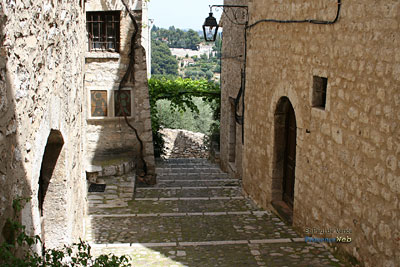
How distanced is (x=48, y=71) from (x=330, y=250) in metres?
3.72

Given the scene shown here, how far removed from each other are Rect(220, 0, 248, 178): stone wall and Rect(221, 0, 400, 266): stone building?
122 inches

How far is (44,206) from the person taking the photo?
431cm

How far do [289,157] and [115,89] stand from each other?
4.81 m

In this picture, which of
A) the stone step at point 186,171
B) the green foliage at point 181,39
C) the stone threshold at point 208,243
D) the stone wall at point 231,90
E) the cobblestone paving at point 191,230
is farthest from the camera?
the green foliage at point 181,39

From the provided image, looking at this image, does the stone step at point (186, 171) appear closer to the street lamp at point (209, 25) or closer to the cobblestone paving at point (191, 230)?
the cobblestone paving at point (191, 230)

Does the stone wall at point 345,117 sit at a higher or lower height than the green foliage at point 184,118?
higher

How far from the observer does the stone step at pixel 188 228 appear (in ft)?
20.7

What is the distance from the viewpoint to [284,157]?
7605 millimetres

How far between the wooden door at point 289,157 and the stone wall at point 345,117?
0.49 feet

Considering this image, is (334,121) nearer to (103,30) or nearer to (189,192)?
(189,192)

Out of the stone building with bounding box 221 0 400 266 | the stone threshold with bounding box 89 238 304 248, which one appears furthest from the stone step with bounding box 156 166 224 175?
the stone threshold with bounding box 89 238 304 248

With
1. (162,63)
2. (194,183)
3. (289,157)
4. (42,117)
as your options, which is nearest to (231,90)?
(194,183)

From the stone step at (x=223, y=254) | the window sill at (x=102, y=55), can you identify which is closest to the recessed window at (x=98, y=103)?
the window sill at (x=102, y=55)

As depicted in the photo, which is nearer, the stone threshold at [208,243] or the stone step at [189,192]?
the stone threshold at [208,243]
